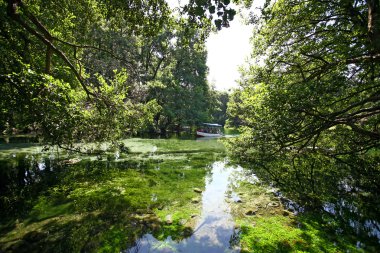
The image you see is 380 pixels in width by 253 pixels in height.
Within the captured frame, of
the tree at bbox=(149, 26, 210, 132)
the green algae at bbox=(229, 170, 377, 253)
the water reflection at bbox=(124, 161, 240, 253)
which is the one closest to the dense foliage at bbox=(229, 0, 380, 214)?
the green algae at bbox=(229, 170, 377, 253)

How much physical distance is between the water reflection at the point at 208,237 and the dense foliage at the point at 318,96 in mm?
3197

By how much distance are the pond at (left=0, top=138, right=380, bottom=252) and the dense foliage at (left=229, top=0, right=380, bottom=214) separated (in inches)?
80.1


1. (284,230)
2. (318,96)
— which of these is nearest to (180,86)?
(318,96)

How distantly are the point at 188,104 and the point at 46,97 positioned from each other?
3275 cm

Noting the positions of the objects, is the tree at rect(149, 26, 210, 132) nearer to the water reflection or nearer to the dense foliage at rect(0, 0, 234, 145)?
the dense foliage at rect(0, 0, 234, 145)

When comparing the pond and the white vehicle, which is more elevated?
the white vehicle

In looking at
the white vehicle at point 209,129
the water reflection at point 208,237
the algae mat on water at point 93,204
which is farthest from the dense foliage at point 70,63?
the white vehicle at point 209,129

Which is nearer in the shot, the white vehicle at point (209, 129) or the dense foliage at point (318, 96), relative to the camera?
the dense foliage at point (318, 96)

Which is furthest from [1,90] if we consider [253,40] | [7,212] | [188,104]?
[188,104]

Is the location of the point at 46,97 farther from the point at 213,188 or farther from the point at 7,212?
the point at 213,188

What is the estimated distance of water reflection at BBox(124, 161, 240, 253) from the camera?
5.65 metres

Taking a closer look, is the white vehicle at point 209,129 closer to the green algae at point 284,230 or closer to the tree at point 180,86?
the tree at point 180,86

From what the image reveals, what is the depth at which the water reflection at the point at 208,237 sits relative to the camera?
5652 millimetres

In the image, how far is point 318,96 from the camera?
707 cm
